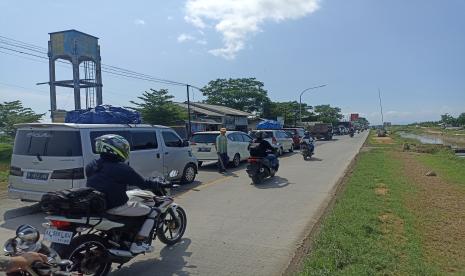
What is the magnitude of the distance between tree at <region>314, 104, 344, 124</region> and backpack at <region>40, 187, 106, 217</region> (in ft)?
355

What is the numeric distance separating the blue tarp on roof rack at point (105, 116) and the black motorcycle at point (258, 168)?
13.2 feet

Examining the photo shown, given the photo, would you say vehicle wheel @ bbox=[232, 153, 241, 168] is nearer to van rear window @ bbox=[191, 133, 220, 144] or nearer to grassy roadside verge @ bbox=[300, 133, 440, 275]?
van rear window @ bbox=[191, 133, 220, 144]

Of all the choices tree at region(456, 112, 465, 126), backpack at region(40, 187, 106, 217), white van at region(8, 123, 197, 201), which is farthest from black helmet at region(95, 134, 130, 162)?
tree at region(456, 112, 465, 126)

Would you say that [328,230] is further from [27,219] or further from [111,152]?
[27,219]

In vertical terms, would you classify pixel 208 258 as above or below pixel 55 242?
below

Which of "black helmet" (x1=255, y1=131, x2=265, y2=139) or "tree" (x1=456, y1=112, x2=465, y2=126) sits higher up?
"tree" (x1=456, y1=112, x2=465, y2=126)

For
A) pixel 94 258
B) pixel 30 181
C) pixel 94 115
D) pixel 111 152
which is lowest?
pixel 94 258

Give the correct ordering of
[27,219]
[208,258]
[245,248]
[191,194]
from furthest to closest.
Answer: [191,194]
[27,219]
[245,248]
[208,258]

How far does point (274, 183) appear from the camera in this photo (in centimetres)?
1351

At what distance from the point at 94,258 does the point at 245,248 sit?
7.91 ft

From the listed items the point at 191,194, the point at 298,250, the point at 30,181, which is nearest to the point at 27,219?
the point at 30,181

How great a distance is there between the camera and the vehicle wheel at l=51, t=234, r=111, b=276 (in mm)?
4668

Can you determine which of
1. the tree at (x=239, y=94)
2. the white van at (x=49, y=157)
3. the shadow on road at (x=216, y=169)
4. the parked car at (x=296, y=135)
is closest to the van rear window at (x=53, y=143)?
the white van at (x=49, y=157)

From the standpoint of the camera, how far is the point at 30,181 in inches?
340
